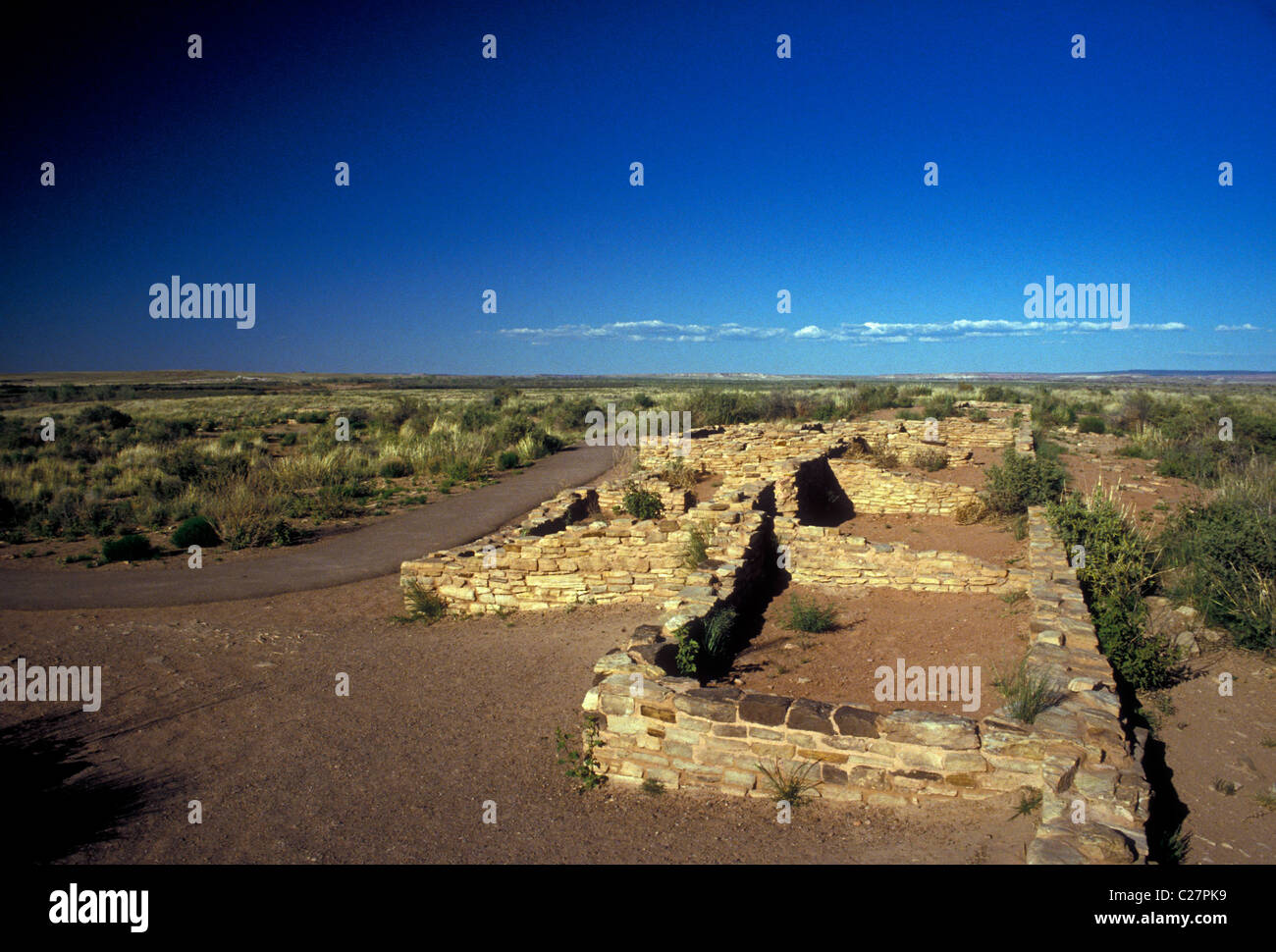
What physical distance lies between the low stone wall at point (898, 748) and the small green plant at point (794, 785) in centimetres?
3

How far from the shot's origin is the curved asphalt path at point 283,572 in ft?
31.3

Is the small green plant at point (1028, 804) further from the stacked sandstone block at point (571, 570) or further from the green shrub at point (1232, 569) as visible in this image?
the stacked sandstone block at point (571, 570)

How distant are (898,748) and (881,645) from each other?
2.80 metres

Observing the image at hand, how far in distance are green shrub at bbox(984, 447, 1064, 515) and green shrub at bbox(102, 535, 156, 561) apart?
14329 mm

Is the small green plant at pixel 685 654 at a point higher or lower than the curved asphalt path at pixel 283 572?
higher

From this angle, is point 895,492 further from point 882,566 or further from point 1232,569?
point 1232,569

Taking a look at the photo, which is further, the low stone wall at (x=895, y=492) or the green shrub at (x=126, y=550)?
the low stone wall at (x=895, y=492)

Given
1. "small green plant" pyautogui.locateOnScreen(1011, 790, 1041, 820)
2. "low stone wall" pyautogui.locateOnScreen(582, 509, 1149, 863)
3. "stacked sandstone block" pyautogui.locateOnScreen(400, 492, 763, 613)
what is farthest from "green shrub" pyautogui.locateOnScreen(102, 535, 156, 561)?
"small green plant" pyautogui.locateOnScreen(1011, 790, 1041, 820)

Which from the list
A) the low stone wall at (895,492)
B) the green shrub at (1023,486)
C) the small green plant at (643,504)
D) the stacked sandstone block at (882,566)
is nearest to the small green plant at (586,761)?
the stacked sandstone block at (882,566)

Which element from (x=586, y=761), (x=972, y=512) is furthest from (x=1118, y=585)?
(x=586, y=761)

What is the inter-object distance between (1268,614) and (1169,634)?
2.48 feet

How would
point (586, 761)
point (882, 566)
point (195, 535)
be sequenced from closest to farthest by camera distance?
point (586, 761)
point (882, 566)
point (195, 535)

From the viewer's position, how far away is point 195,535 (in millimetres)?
12289
